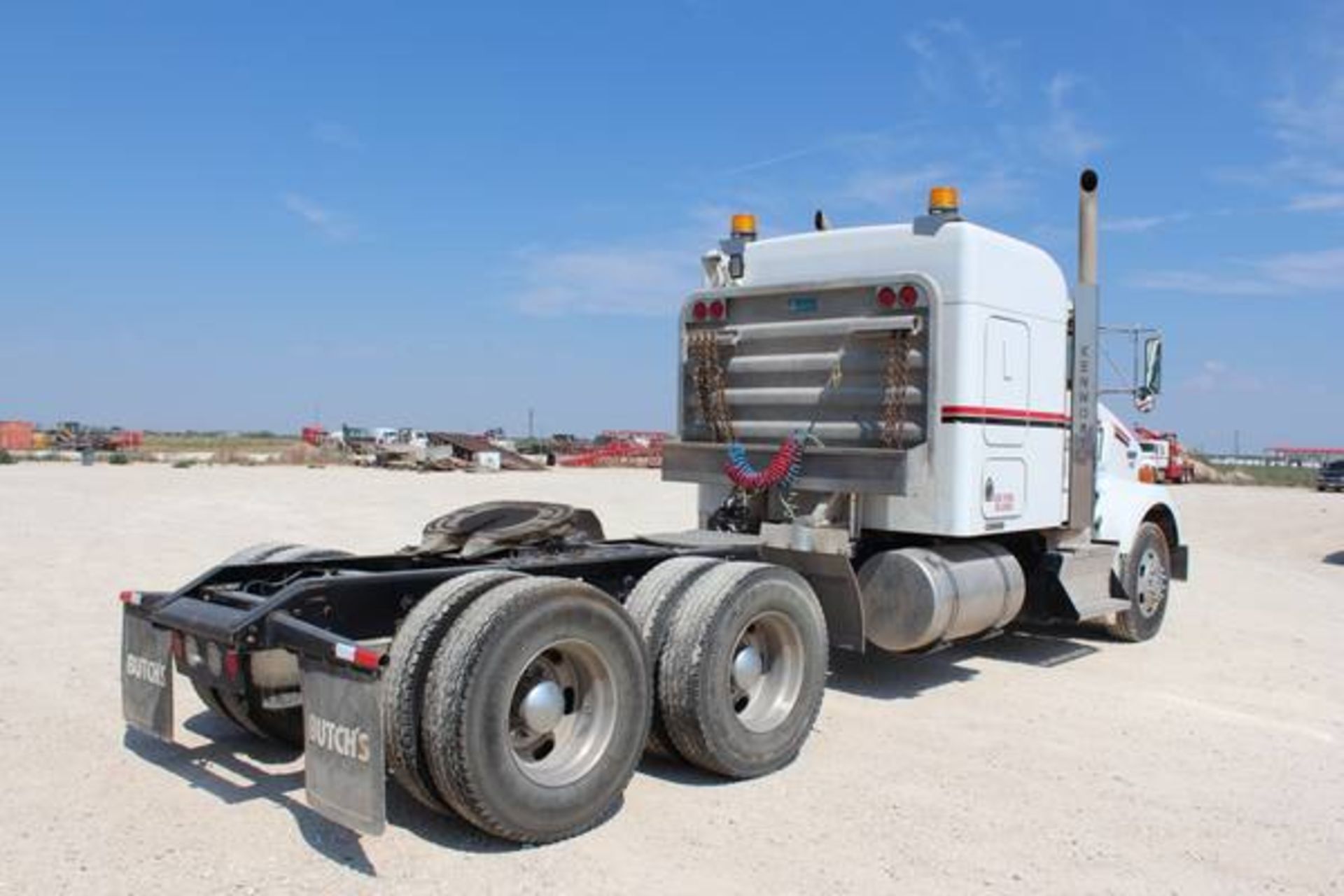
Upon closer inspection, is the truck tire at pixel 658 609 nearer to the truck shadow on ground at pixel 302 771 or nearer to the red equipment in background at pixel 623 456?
the truck shadow on ground at pixel 302 771

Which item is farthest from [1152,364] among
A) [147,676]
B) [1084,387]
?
[147,676]

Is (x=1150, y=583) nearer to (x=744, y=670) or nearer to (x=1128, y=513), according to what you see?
(x=1128, y=513)

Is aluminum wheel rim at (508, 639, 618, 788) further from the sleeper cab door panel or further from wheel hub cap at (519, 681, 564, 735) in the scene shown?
the sleeper cab door panel

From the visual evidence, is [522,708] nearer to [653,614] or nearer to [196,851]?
[653,614]

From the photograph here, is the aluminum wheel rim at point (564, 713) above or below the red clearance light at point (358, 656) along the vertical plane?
below

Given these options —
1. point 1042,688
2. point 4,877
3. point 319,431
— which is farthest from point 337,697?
point 319,431

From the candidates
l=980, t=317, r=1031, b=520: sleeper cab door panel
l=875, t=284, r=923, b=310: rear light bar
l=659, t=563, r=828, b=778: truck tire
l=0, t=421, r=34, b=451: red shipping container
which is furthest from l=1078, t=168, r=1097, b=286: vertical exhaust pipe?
l=0, t=421, r=34, b=451: red shipping container

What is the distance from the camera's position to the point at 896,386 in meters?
7.70

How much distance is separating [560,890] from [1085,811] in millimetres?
2545

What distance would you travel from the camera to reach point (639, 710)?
5.22 metres

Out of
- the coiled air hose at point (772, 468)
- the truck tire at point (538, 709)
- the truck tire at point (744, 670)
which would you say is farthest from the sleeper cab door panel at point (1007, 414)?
the truck tire at point (538, 709)

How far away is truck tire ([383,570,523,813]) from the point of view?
4.55 meters

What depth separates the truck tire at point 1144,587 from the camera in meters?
9.91

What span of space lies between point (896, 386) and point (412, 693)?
13.8 feet
